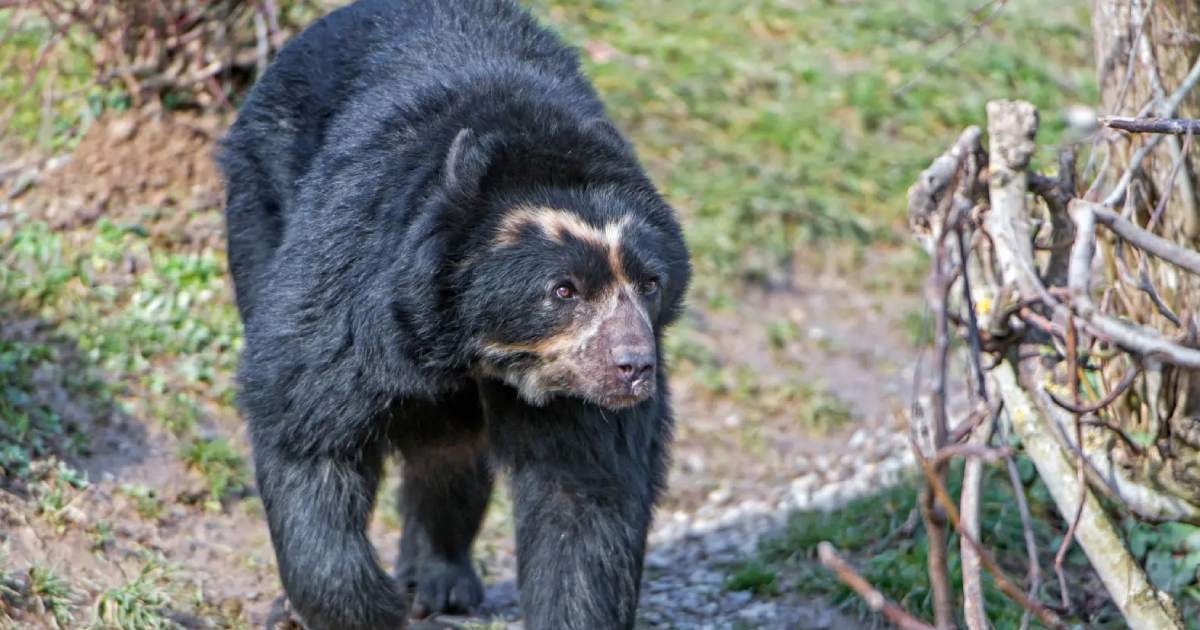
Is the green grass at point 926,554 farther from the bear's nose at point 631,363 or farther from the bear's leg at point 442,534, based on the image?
the bear's nose at point 631,363

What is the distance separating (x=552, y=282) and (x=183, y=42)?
12.5ft

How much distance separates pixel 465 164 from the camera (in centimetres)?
411

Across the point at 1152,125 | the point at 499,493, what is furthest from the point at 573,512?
the point at 499,493

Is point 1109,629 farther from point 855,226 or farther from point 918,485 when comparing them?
point 855,226

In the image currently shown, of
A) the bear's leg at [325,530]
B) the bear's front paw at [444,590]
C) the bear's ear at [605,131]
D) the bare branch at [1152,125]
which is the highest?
the bare branch at [1152,125]

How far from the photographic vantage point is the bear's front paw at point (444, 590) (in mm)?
5465

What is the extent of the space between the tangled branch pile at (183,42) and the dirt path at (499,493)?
0.22 m

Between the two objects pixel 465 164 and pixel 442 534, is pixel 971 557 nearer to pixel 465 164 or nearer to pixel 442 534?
pixel 465 164

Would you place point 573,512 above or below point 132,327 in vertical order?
above

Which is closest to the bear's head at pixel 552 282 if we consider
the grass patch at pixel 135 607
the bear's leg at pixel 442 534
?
the bear's leg at pixel 442 534

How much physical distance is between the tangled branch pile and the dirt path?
225 millimetres

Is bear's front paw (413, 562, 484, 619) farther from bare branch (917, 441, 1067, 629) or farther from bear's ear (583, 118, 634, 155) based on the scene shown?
bare branch (917, 441, 1067, 629)

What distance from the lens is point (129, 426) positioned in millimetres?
6062

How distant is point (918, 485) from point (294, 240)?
110 inches
